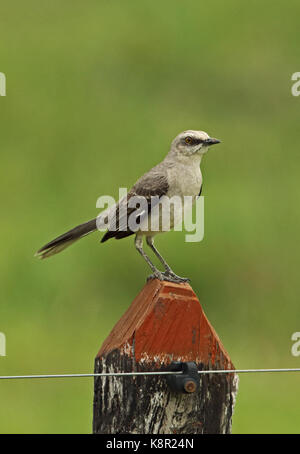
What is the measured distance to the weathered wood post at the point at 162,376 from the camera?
3.66 metres

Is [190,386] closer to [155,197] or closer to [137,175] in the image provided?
[155,197]

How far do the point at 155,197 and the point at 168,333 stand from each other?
1.96 meters

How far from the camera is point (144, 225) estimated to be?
5539 mm

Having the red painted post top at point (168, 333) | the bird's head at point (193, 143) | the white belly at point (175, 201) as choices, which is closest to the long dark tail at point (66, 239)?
the white belly at point (175, 201)

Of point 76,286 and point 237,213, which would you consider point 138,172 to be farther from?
point 76,286

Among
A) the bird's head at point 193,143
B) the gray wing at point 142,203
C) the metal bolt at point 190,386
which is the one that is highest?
the bird's head at point 193,143

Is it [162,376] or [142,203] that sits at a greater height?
[142,203]

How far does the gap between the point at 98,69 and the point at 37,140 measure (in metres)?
2.35

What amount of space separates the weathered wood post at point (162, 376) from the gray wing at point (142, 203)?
1.71 meters

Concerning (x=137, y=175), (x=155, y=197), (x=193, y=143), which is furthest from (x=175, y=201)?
(x=137, y=175)

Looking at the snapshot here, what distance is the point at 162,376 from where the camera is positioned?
369 centimetres

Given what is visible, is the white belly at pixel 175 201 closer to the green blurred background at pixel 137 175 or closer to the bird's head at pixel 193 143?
the bird's head at pixel 193 143

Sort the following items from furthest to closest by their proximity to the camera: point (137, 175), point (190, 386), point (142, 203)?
point (137, 175)
point (142, 203)
point (190, 386)

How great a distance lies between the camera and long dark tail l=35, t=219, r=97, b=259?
18.2ft
